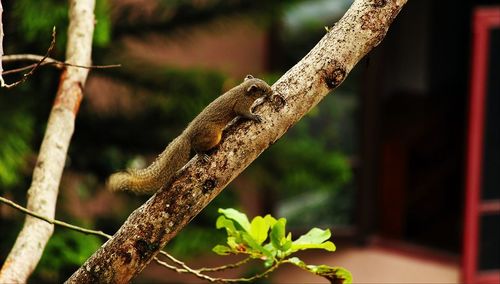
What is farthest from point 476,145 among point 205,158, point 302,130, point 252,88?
point 205,158

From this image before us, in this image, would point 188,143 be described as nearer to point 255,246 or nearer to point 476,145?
point 255,246

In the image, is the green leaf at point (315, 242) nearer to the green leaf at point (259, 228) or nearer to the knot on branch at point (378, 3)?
the green leaf at point (259, 228)

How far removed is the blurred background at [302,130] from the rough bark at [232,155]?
1.27 meters

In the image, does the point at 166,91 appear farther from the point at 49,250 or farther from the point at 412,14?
the point at 412,14

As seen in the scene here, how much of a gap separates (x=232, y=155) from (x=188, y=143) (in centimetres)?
40

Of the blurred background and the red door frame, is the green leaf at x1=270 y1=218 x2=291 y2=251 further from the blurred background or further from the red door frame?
the red door frame

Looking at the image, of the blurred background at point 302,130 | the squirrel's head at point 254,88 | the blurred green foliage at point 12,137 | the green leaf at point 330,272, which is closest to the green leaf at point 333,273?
the green leaf at point 330,272

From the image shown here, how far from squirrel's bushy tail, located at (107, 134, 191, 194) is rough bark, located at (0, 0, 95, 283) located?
11cm

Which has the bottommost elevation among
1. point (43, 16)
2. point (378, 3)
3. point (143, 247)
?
point (143, 247)

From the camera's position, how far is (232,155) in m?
1.07

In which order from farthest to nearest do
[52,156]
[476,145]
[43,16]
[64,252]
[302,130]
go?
[302,130]
[476,145]
[64,252]
[43,16]
[52,156]

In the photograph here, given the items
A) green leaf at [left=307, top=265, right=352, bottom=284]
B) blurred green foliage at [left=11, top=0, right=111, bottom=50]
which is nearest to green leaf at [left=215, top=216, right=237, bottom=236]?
green leaf at [left=307, top=265, right=352, bottom=284]

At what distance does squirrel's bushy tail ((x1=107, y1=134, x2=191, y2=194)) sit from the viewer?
4.56 feet

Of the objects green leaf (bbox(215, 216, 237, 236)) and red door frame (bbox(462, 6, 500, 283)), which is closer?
green leaf (bbox(215, 216, 237, 236))
